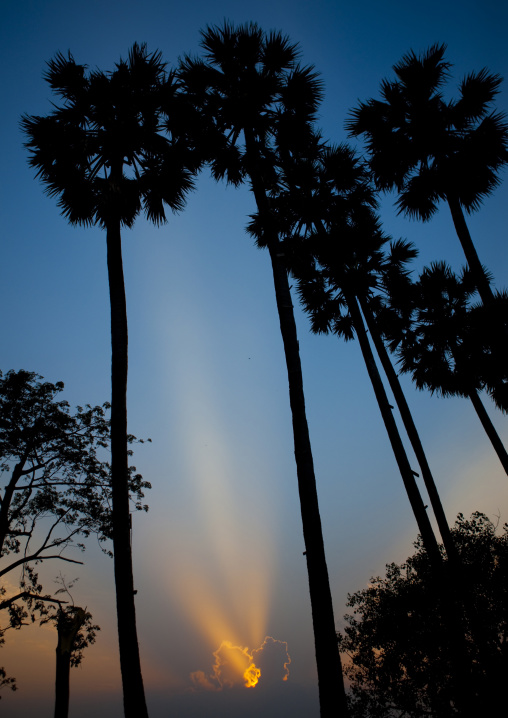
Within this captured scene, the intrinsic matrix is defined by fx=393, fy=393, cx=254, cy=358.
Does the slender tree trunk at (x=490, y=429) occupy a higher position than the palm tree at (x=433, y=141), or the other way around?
the palm tree at (x=433, y=141)

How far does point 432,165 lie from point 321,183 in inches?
140

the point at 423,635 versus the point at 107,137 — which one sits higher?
the point at 107,137

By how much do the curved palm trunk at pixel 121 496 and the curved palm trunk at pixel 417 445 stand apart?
8.40 meters

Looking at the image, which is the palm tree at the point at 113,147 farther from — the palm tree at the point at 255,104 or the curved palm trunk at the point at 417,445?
the curved palm trunk at the point at 417,445

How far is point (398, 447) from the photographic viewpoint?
11.5 metres

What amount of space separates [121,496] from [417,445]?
30.3 ft

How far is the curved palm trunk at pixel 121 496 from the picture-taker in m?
6.32

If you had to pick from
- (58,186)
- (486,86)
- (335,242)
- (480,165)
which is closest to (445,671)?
(335,242)

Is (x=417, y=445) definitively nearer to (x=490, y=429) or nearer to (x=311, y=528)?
(x=490, y=429)

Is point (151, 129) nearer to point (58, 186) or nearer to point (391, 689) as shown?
point (58, 186)

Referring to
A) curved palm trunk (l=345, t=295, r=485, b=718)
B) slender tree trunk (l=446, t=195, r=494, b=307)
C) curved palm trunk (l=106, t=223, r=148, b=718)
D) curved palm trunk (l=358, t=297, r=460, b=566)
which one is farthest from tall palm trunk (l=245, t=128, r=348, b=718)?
curved palm trunk (l=358, t=297, r=460, b=566)

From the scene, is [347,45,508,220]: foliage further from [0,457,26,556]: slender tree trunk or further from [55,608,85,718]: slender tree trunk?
[0,457,26,556]: slender tree trunk

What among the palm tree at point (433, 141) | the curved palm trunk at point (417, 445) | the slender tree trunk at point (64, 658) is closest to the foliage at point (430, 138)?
the palm tree at point (433, 141)

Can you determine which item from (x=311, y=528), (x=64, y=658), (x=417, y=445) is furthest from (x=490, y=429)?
(x=64, y=658)
